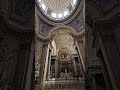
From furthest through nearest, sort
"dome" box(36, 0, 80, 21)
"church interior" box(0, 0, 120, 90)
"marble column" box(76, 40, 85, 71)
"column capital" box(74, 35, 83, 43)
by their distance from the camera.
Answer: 1. "dome" box(36, 0, 80, 21)
2. "column capital" box(74, 35, 83, 43)
3. "marble column" box(76, 40, 85, 71)
4. "church interior" box(0, 0, 120, 90)

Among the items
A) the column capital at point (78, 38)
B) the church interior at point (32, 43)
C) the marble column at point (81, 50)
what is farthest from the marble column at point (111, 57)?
the column capital at point (78, 38)

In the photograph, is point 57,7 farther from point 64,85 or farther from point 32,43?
point 32,43

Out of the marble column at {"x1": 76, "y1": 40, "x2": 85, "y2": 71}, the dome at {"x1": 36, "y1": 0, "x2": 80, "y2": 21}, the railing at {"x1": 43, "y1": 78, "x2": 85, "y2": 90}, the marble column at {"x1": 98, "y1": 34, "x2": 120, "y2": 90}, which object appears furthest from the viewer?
the dome at {"x1": 36, "y1": 0, "x2": 80, "y2": 21}

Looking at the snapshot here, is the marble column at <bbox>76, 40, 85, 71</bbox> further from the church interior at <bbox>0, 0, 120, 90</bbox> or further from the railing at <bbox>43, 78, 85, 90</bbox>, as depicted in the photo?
the church interior at <bbox>0, 0, 120, 90</bbox>

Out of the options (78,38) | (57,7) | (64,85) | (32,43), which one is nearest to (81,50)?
(78,38)

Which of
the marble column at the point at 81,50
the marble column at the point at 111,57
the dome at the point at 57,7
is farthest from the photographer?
the dome at the point at 57,7

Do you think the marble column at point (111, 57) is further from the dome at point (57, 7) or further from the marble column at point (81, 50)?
the dome at point (57, 7)

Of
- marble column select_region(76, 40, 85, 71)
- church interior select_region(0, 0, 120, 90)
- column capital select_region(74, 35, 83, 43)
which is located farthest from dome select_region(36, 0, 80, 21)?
church interior select_region(0, 0, 120, 90)

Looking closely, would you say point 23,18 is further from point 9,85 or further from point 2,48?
point 9,85

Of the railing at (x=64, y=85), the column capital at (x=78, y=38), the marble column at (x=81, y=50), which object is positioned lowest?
the railing at (x=64, y=85)

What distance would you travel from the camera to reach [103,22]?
7.87m

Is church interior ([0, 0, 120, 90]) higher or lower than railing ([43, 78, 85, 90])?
higher

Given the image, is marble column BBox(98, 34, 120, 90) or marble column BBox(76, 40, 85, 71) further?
marble column BBox(76, 40, 85, 71)

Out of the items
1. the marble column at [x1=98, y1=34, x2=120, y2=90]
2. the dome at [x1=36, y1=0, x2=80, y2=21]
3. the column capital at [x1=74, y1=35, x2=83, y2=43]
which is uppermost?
the dome at [x1=36, y1=0, x2=80, y2=21]
